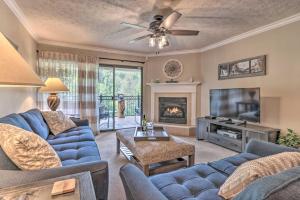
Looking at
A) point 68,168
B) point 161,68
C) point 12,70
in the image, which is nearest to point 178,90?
point 161,68

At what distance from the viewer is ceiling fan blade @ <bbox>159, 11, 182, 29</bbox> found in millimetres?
2301

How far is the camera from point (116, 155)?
3.27 meters

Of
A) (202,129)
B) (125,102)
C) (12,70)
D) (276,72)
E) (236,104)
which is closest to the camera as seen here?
(12,70)

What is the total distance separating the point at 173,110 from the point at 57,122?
320 centimetres

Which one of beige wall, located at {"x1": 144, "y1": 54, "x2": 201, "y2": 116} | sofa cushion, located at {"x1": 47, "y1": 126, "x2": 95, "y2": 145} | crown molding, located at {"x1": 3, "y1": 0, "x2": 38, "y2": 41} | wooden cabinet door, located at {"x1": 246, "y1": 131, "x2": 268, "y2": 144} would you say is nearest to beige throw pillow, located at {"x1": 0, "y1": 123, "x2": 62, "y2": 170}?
sofa cushion, located at {"x1": 47, "y1": 126, "x2": 95, "y2": 145}

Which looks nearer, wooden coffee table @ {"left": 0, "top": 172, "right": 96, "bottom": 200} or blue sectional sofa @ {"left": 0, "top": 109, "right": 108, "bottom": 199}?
wooden coffee table @ {"left": 0, "top": 172, "right": 96, "bottom": 200}

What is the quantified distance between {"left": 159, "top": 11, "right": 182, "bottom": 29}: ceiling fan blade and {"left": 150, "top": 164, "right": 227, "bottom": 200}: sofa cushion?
72.4 inches

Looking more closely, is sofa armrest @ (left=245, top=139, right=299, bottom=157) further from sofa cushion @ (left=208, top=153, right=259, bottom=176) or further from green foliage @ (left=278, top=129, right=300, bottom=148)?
green foliage @ (left=278, top=129, right=300, bottom=148)

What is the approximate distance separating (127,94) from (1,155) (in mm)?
4395

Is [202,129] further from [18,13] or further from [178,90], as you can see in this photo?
[18,13]

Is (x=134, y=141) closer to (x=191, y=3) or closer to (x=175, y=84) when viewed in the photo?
(x=191, y=3)

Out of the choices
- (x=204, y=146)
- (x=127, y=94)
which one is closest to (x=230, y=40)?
(x=204, y=146)

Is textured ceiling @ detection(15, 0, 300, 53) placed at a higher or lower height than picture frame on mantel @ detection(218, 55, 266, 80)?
higher

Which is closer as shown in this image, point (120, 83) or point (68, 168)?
point (68, 168)
